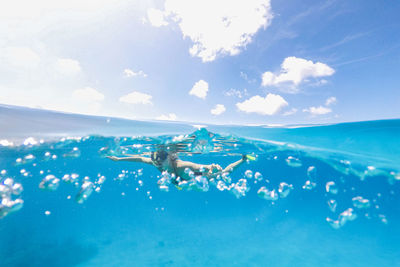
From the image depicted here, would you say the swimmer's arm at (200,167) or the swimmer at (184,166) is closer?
the swimmer's arm at (200,167)

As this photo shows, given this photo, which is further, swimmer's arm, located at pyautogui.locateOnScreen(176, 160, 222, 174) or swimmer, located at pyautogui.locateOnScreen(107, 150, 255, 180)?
swimmer, located at pyautogui.locateOnScreen(107, 150, 255, 180)

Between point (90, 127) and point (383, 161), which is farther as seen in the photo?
Answer: point (383, 161)

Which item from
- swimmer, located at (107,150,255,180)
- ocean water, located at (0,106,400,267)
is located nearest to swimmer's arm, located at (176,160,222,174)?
swimmer, located at (107,150,255,180)

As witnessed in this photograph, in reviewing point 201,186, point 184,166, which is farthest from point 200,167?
point 201,186

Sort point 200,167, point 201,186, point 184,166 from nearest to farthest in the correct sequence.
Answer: point 200,167 < point 184,166 < point 201,186

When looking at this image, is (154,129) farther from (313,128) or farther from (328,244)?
(328,244)

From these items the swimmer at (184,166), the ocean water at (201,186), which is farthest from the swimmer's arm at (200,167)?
the ocean water at (201,186)

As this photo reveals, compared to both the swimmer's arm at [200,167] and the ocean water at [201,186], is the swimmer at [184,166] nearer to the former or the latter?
the swimmer's arm at [200,167]

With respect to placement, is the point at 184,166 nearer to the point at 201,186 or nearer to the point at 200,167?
the point at 200,167

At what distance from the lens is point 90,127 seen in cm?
1098

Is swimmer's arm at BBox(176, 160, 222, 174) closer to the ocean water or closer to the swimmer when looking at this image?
the swimmer

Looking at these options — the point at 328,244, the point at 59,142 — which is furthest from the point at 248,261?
the point at 59,142

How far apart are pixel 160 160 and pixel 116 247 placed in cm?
1105

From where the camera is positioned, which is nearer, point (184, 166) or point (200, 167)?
point (200, 167)
